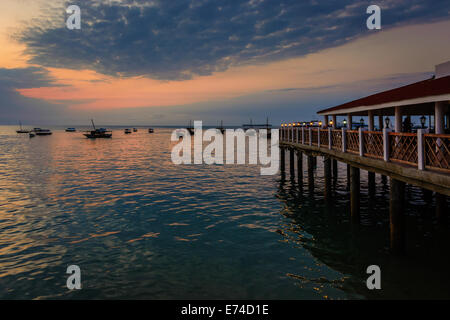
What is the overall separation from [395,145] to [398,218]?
8.46 feet

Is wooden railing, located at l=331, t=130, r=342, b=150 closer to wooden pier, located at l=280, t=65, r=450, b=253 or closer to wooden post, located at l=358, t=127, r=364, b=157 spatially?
wooden pier, located at l=280, t=65, r=450, b=253

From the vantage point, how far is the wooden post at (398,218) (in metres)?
10.5

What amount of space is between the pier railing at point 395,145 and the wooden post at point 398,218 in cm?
97

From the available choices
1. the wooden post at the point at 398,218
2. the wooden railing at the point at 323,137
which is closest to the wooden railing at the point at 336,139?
the wooden railing at the point at 323,137

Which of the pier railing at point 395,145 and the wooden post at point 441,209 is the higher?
the pier railing at point 395,145

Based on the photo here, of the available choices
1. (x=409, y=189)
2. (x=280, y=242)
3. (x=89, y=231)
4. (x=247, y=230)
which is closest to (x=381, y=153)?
(x=280, y=242)

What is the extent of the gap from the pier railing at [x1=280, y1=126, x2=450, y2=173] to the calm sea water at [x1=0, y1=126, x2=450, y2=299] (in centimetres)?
335

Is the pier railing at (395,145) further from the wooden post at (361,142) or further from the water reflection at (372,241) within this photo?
the water reflection at (372,241)

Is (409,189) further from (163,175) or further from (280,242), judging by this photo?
(163,175)

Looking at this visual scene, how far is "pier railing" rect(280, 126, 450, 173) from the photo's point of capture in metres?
8.90
